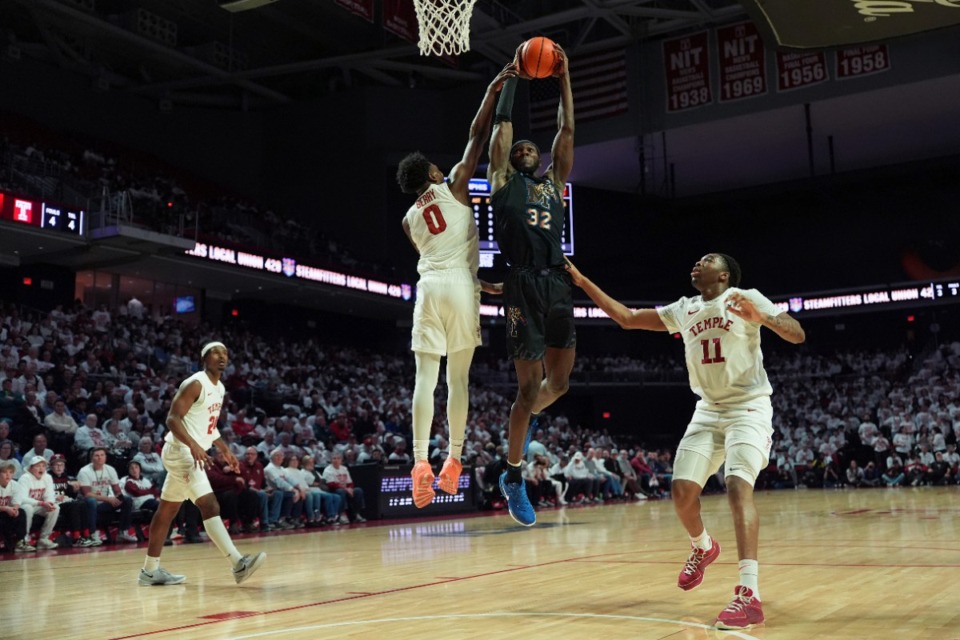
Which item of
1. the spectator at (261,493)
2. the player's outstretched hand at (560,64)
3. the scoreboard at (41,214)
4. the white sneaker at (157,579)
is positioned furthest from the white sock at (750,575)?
the scoreboard at (41,214)

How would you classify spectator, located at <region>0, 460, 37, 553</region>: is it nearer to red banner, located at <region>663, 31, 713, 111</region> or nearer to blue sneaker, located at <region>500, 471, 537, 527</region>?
blue sneaker, located at <region>500, 471, 537, 527</region>

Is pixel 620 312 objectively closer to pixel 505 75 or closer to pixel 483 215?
pixel 505 75

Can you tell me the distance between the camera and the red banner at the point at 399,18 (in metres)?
21.9

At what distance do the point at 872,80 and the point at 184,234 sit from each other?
18806mm

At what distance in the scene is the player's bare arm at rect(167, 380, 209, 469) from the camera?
8.26 metres

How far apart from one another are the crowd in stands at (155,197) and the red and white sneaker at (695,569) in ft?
58.8

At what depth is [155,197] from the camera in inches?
899

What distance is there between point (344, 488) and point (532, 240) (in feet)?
36.4

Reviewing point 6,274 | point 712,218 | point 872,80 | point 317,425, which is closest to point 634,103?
point 872,80

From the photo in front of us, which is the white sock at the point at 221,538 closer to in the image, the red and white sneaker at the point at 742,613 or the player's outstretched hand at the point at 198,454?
the player's outstretched hand at the point at 198,454

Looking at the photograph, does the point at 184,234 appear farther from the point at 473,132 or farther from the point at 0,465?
the point at 473,132

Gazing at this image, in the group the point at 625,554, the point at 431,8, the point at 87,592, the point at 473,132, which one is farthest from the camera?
the point at 625,554

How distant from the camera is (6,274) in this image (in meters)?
23.5

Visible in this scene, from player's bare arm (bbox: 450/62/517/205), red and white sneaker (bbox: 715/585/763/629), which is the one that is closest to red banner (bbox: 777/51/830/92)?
player's bare arm (bbox: 450/62/517/205)
